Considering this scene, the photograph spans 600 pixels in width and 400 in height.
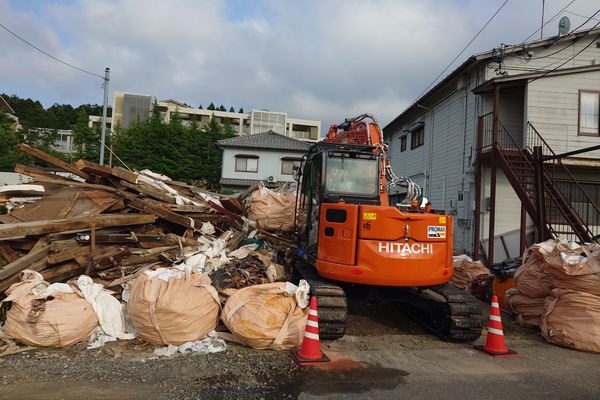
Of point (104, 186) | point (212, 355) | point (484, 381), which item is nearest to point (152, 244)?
point (104, 186)

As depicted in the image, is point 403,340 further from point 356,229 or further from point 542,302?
point 542,302

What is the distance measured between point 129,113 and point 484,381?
66.8m

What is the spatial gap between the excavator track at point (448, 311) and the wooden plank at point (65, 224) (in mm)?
4390

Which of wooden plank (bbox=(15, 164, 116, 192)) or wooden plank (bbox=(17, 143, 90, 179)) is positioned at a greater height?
wooden plank (bbox=(17, 143, 90, 179))

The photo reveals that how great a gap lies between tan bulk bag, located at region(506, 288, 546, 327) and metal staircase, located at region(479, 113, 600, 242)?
2.27 metres

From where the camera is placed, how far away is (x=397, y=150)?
812 inches

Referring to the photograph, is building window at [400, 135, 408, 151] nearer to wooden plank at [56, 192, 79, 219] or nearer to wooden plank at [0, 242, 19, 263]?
wooden plank at [56, 192, 79, 219]

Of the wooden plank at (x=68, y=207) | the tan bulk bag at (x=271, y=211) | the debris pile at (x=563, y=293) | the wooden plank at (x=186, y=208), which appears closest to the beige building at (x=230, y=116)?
the tan bulk bag at (x=271, y=211)

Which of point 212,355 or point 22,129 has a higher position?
point 22,129

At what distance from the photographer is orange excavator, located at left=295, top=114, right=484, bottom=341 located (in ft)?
16.7

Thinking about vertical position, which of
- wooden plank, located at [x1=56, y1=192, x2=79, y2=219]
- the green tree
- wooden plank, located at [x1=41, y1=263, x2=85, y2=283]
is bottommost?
wooden plank, located at [x1=41, y1=263, x2=85, y2=283]

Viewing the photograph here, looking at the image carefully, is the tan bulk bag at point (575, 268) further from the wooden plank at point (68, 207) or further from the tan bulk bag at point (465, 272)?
the wooden plank at point (68, 207)

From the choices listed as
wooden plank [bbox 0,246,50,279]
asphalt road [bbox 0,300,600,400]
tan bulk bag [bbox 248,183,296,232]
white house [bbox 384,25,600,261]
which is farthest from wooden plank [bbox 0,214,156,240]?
white house [bbox 384,25,600,261]

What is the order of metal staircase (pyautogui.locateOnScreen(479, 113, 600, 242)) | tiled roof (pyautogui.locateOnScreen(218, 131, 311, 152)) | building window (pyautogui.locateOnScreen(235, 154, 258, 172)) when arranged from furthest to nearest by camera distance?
building window (pyautogui.locateOnScreen(235, 154, 258, 172)), tiled roof (pyautogui.locateOnScreen(218, 131, 311, 152)), metal staircase (pyautogui.locateOnScreen(479, 113, 600, 242))
